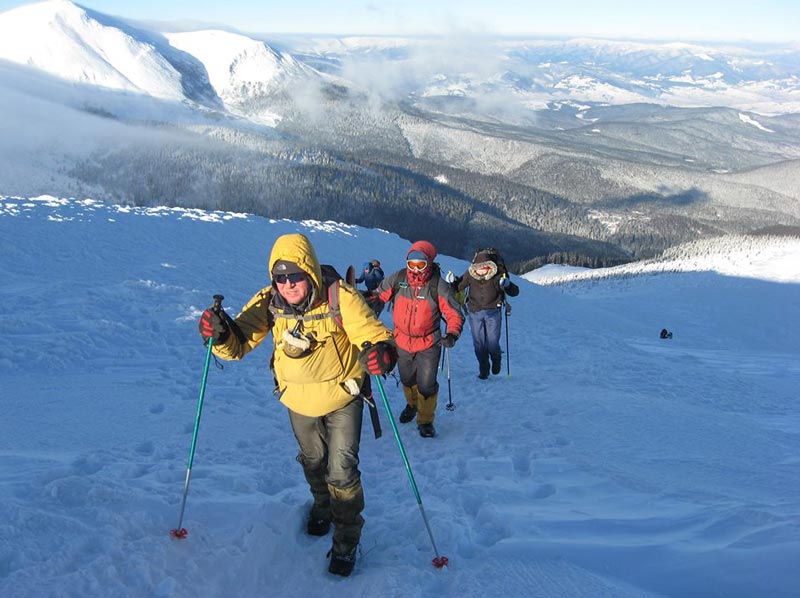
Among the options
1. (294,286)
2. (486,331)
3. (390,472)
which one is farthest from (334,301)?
(486,331)

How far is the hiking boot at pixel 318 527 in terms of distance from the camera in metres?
4.72

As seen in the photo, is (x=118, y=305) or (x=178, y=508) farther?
(x=118, y=305)

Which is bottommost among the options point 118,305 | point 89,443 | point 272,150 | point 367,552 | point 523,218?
Result: point 523,218

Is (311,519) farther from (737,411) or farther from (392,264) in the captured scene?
(392,264)

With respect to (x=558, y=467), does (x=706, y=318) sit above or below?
below

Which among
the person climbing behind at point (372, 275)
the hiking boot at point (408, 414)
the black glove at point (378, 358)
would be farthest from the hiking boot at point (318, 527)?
the person climbing behind at point (372, 275)

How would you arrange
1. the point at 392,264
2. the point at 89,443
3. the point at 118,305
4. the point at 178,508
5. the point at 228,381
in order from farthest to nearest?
the point at 392,264 < the point at 118,305 < the point at 228,381 < the point at 89,443 < the point at 178,508

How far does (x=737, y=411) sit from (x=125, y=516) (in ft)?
33.0

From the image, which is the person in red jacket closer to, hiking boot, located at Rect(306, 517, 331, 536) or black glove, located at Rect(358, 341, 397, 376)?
hiking boot, located at Rect(306, 517, 331, 536)

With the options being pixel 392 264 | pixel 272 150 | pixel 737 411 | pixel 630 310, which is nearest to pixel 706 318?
pixel 630 310

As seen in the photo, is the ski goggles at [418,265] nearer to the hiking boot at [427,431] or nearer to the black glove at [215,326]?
the hiking boot at [427,431]

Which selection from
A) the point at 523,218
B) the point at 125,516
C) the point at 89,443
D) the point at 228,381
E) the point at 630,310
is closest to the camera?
the point at 125,516

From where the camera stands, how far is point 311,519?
187 inches

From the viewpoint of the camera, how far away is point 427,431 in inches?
302
